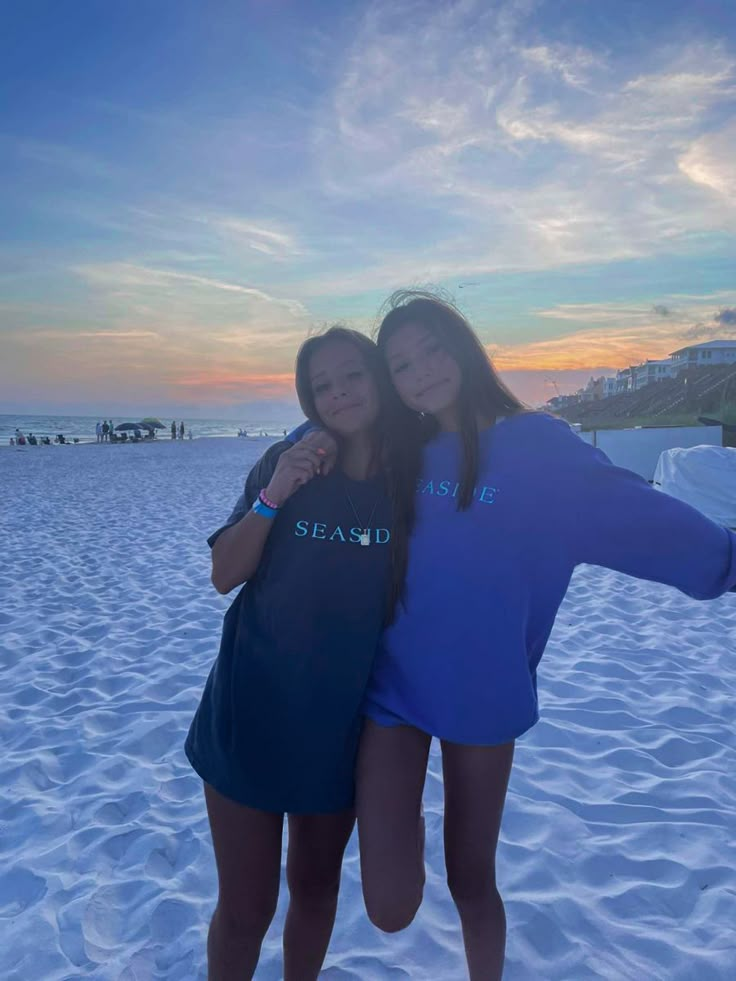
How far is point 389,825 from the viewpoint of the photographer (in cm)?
172

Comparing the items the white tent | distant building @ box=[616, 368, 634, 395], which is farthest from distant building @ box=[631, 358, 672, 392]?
the white tent

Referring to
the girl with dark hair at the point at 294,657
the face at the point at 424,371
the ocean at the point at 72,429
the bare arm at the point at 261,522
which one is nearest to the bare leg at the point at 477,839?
the girl with dark hair at the point at 294,657

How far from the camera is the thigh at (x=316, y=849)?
1.82 metres

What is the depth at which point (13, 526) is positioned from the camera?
10.6 m

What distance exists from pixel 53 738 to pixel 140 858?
131 centimetres

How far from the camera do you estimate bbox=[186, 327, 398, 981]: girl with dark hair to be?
1.71 m

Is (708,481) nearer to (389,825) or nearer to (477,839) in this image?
(477,839)

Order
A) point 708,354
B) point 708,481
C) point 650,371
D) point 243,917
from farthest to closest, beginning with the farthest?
point 650,371 → point 708,354 → point 708,481 → point 243,917

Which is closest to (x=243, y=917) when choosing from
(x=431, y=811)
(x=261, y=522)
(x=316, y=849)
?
(x=316, y=849)

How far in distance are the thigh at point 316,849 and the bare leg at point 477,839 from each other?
1.00 ft

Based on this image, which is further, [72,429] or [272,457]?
[72,429]

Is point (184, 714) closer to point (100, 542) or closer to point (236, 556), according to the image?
point (236, 556)

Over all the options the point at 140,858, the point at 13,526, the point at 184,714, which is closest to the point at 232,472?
the point at 13,526

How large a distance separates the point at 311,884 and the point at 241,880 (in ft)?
0.73
